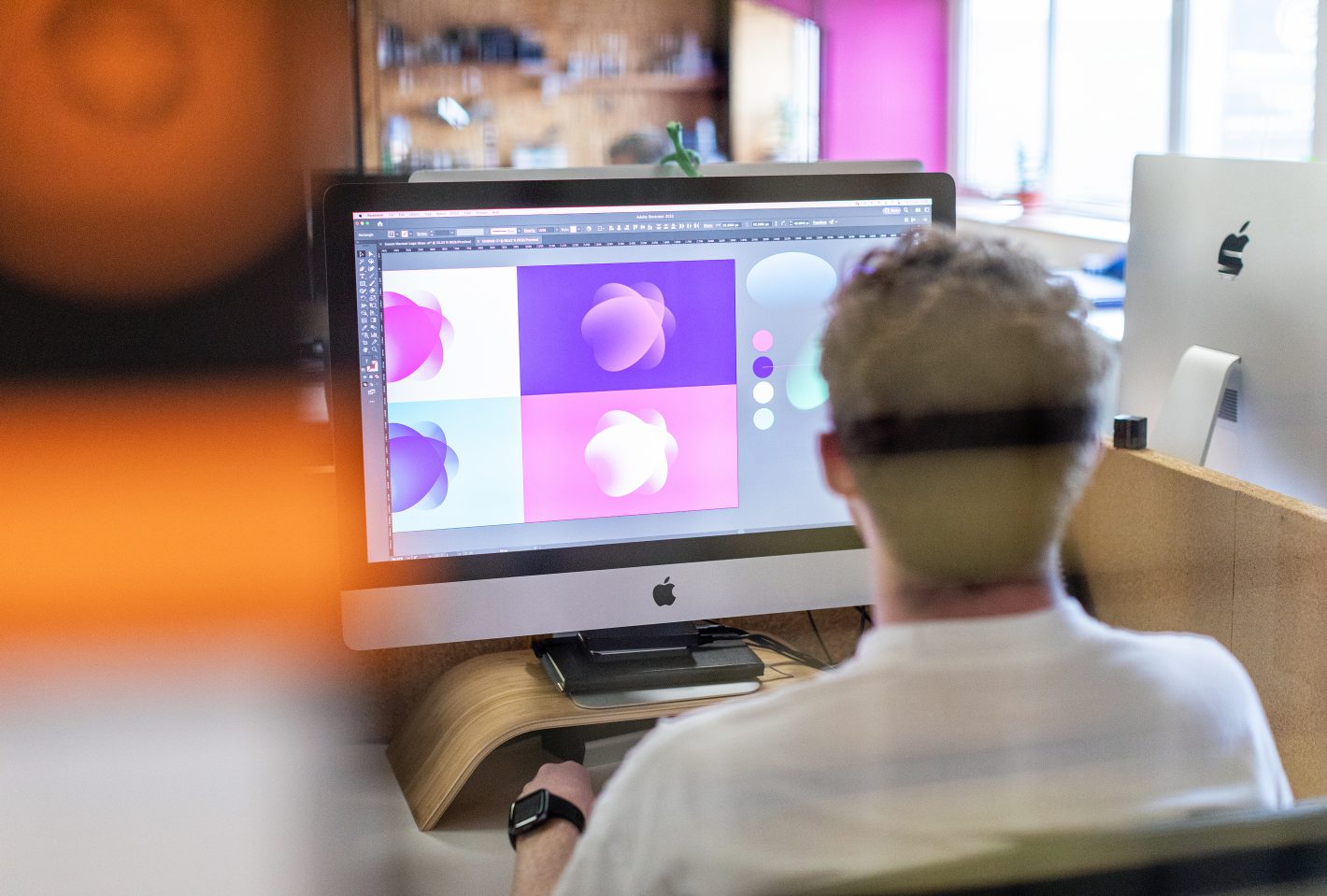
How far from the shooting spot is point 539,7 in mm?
3613

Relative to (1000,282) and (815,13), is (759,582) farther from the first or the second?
(815,13)

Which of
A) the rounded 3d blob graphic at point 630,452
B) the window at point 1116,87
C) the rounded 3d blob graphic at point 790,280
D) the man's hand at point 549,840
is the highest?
the window at point 1116,87

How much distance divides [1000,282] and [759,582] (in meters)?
0.45

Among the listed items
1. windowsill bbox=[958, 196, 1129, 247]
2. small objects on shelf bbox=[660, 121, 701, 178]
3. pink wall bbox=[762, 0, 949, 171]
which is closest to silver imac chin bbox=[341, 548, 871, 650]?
small objects on shelf bbox=[660, 121, 701, 178]

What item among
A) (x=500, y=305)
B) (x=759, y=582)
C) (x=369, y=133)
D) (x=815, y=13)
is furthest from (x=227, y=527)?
(x=815, y=13)

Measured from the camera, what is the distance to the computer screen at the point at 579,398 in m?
0.84

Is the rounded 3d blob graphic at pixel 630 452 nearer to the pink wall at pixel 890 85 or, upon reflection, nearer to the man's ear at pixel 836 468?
the man's ear at pixel 836 468

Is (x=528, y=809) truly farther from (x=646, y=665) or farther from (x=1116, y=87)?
(x=1116, y=87)

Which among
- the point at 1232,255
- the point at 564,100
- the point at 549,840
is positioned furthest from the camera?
the point at 564,100

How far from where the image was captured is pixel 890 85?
16.8 ft

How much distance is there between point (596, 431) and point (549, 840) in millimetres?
283

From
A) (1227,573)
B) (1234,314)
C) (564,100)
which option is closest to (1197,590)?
(1227,573)

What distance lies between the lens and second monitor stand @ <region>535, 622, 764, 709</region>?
0.89 metres

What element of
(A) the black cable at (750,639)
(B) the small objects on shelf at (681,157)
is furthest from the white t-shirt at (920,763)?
(B) the small objects on shelf at (681,157)
